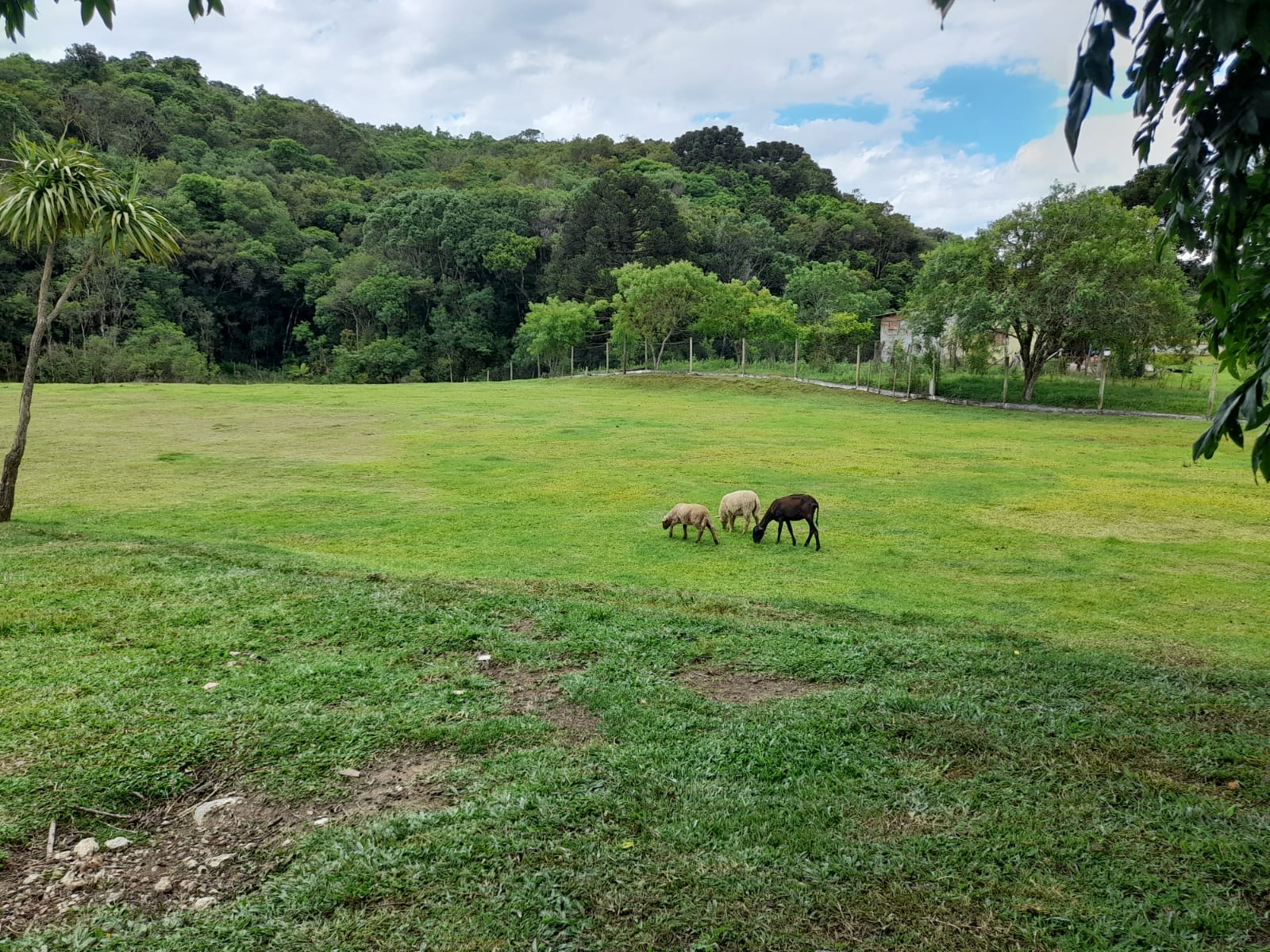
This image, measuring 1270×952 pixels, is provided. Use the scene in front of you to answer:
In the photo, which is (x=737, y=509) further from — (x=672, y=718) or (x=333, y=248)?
(x=333, y=248)

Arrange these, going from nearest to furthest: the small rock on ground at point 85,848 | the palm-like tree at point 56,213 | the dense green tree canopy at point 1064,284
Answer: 1. the small rock on ground at point 85,848
2. the palm-like tree at point 56,213
3. the dense green tree canopy at point 1064,284

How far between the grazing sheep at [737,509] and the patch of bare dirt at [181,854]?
8883 mm

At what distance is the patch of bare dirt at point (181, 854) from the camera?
10.7 feet

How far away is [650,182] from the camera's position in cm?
7412

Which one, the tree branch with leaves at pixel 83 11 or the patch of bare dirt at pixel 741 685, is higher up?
the tree branch with leaves at pixel 83 11

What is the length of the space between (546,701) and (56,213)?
36.5ft

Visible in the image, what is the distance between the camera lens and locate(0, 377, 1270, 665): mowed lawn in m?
9.43

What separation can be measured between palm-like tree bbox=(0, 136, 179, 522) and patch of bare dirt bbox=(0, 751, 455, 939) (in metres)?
9.60

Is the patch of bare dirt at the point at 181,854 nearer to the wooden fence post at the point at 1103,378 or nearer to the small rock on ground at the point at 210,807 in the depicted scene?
the small rock on ground at the point at 210,807

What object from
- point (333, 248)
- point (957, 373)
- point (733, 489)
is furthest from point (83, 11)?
point (333, 248)

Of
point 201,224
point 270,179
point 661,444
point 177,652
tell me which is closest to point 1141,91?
point 177,652

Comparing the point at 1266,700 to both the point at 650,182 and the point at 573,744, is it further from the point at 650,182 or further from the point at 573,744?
the point at 650,182

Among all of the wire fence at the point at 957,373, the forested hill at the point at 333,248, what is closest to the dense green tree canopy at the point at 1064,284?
the wire fence at the point at 957,373

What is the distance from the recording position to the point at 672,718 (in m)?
5.04
